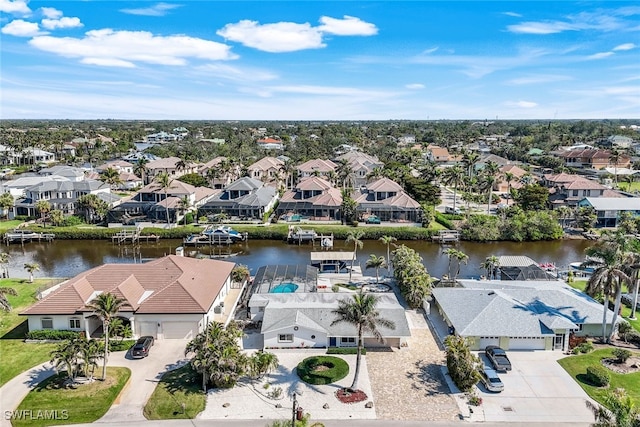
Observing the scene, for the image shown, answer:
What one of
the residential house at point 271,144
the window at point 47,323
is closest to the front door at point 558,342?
the window at point 47,323

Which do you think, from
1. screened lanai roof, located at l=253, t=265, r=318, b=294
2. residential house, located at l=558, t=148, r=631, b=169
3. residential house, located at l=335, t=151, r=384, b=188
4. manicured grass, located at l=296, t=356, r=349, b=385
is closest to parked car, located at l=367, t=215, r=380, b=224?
residential house, located at l=335, t=151, r=384, b=188

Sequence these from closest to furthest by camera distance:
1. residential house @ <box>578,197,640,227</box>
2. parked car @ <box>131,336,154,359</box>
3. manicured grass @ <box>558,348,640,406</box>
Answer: manicured grass @ <box>558,348,640,406</box>, parked car @ <box>131,336,154,359</box>, residential house @ <box>578,197,640,227</box>

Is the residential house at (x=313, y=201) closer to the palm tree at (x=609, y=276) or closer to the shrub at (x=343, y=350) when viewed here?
the shrub at (x=343, y=350)

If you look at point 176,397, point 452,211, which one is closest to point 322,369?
point 176,397

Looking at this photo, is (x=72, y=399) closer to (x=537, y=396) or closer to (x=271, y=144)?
(x=537, y=396)

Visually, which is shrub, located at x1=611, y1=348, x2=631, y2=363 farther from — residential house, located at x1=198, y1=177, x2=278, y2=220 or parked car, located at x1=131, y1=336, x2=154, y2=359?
residential house, located at x1=198, y1=177, x2=278, y2=220

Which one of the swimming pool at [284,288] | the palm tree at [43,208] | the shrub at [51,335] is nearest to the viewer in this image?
the shrub at [51,335]
